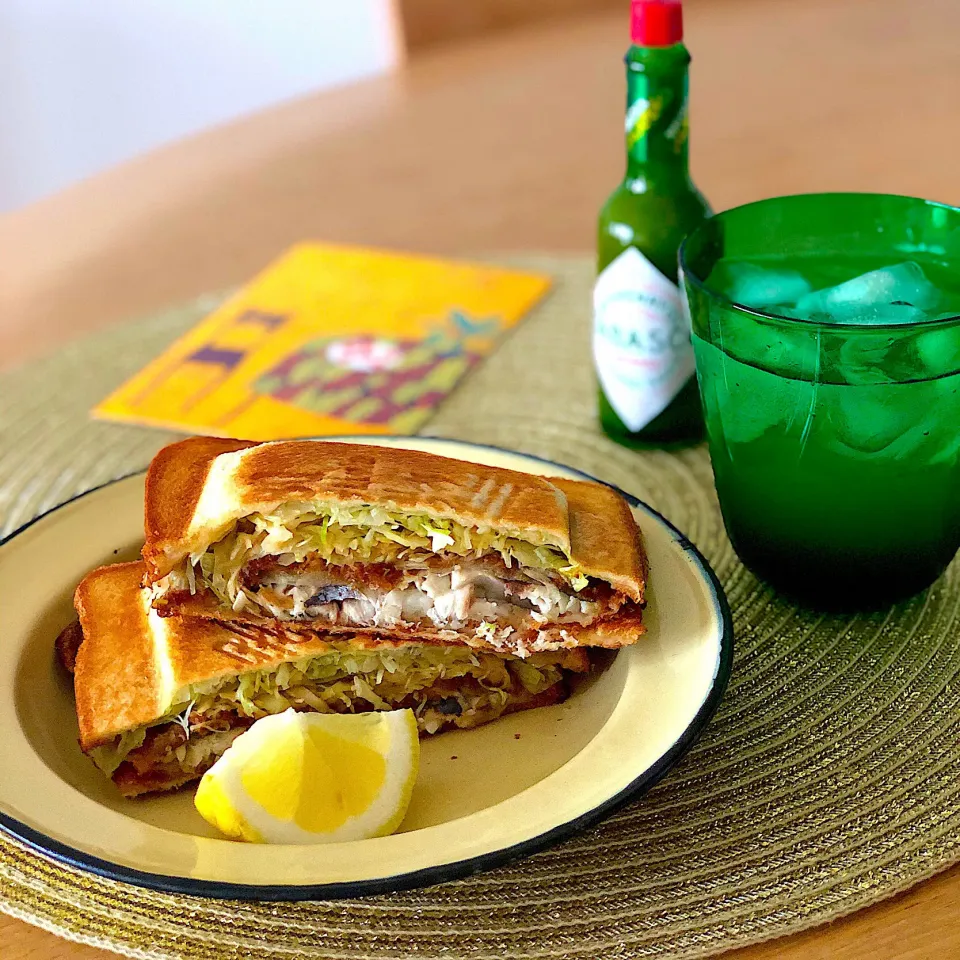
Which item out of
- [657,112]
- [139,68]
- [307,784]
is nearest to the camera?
[307,784]

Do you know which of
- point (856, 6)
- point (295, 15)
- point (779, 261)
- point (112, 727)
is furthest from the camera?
point (295, 15)

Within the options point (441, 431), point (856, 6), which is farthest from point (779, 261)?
point (856, 6)

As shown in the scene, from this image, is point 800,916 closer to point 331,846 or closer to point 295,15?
point 331,846

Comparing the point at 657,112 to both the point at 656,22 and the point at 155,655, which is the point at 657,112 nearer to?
the point at 656,22

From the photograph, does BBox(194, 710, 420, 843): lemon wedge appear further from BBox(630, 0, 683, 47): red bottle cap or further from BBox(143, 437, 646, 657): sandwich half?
BBox(630, 0, 683, 47): red bottle cap

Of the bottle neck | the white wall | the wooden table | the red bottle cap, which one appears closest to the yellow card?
the wooden table

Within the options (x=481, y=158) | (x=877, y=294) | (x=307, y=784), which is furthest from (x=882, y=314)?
(x=481, y=158)

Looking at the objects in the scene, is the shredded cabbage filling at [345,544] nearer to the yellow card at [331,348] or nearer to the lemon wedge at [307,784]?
the lemon wedge at [307,784]
